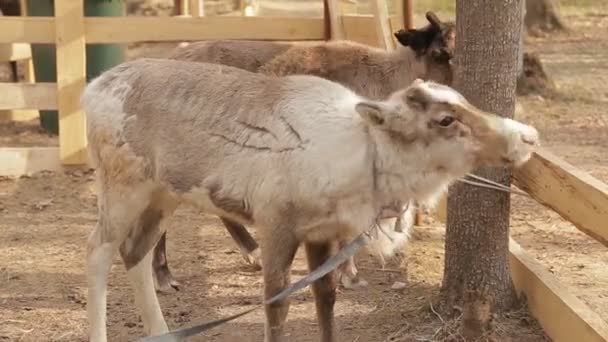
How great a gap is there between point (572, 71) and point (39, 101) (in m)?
7.67

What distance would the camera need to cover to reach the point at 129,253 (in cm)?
527

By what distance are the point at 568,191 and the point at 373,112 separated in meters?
1.13

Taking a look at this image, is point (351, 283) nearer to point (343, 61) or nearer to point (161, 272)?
point (161, 272)

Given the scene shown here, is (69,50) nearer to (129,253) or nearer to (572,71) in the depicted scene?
(129,253)

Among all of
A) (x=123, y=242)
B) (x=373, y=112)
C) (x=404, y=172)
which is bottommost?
(x=123, y=242)

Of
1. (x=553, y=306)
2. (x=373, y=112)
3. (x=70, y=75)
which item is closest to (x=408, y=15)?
(x=70, y=75)

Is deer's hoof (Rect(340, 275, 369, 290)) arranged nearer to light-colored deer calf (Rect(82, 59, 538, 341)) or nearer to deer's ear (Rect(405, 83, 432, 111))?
light-colored deer calf (Rect(82, 59, 538, 341))

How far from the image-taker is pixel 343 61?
22.2 feet

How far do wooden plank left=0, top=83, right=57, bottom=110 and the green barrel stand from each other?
90cm

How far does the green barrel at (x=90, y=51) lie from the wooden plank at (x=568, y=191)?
5403 mm

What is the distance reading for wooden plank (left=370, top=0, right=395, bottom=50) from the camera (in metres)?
7.52

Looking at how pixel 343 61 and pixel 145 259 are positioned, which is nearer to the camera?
pixel 145 259

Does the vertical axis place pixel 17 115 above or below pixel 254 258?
above

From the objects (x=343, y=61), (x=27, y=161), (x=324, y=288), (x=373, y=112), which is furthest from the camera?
(x=27, y=161)
